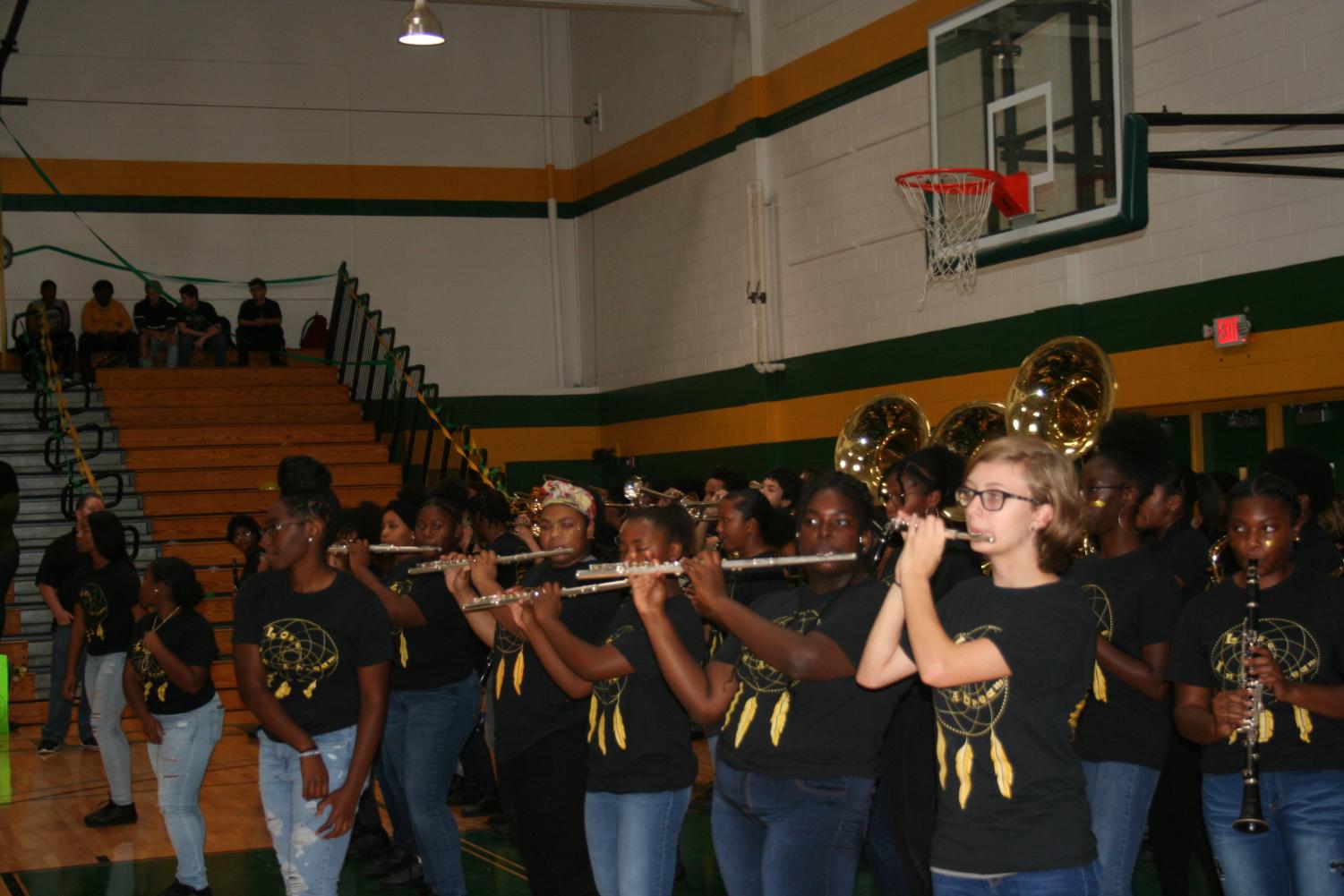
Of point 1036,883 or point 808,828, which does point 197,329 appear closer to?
point 808,828

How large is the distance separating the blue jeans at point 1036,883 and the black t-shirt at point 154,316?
16.2 m

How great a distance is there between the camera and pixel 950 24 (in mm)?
10797

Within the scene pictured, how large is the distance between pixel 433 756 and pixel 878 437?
4.17m

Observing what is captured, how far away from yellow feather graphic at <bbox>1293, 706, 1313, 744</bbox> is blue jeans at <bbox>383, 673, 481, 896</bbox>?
339cm

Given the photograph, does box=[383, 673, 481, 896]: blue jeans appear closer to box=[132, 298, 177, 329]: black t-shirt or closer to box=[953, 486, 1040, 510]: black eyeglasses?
box=[953, 486, 1040, 510]: black eyeglasses

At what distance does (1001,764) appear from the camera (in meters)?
3.32

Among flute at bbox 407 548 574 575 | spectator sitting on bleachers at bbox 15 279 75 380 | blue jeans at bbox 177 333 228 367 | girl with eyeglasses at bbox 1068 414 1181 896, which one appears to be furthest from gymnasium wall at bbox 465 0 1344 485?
flute at bbox 407 548 574 575

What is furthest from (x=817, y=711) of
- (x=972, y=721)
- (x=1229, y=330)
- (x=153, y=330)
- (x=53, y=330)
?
(x=153, y=330)

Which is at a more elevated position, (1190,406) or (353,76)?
(353,76)

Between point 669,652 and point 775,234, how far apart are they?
10.8m

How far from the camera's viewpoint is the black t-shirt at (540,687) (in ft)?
16.9

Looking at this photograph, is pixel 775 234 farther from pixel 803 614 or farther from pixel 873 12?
pixel 803 614

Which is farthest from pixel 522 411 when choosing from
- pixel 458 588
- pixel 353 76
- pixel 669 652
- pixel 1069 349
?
pixel 669 652

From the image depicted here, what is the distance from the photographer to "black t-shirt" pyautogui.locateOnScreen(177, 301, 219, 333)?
1788cm
